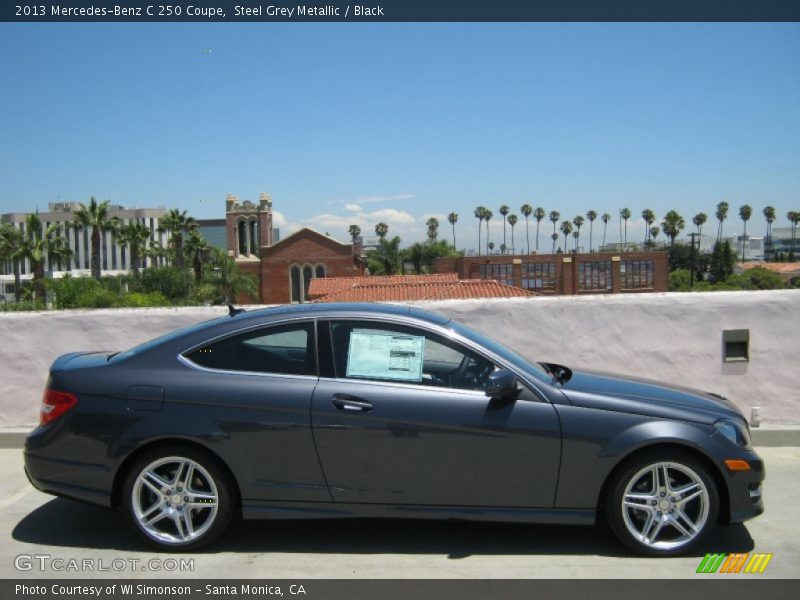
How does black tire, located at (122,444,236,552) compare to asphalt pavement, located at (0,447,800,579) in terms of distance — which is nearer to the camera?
asphalt pavement, located at (0,447,800,579)

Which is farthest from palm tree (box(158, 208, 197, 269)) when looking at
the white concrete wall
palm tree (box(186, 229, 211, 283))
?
the white concrete wall

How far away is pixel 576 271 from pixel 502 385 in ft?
283

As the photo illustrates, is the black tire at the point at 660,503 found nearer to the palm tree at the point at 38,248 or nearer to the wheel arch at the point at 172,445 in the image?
the wheel arch at the point at 172,445

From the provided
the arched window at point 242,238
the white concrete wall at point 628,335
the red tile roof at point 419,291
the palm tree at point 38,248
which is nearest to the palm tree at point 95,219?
the palm tree at point 38,248

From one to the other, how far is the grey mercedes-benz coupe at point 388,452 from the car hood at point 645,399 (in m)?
0.02

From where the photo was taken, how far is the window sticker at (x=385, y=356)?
14.7ft

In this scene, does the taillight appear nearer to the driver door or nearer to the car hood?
the driver door

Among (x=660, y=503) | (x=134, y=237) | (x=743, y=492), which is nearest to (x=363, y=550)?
(x=660, y=503)

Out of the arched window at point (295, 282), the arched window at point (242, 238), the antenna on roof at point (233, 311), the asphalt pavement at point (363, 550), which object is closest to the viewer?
the asphalt pavement at point (363, 550)

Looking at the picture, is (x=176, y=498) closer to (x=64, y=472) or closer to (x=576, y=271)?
(x=64, y=472)

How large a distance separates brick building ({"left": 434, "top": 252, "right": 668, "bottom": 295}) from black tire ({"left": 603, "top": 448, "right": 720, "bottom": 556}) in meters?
83.9

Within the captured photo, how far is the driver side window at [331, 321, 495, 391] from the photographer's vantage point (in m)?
4.48
